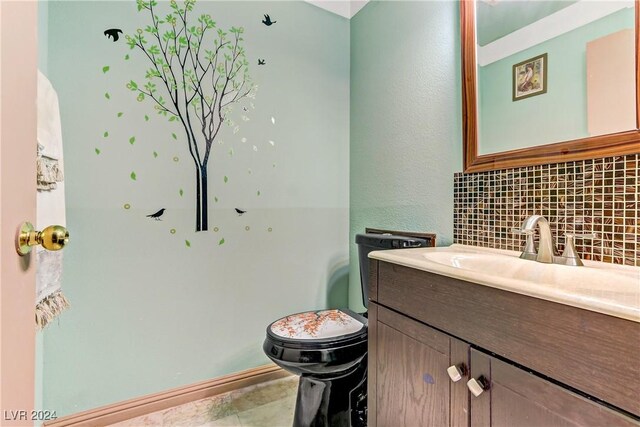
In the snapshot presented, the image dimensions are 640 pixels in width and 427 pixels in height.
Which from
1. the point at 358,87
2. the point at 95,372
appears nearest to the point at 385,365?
the point at 95,372

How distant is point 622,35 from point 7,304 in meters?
1.50

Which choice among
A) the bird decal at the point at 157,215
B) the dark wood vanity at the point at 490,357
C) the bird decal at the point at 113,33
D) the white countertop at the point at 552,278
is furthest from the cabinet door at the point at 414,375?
the bird decal at the point at 113,33

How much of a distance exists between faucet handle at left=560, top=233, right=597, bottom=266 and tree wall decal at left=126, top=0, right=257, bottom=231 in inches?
56.5

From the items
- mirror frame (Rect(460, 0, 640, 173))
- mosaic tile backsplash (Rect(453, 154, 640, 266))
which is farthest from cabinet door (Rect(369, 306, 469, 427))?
mirror frame (Rect(460, 0, 640, 173))

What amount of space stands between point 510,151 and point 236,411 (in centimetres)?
167

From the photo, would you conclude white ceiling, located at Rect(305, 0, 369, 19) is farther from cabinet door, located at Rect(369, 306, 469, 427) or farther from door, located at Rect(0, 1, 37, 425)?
cabinet door, located at Rect(369, 306, 469, 427)

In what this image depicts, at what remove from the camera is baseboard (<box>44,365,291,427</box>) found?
129 centimetres

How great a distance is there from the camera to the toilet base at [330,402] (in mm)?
1188

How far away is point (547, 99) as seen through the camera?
0.98 meters

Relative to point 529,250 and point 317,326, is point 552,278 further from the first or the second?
point 317,326

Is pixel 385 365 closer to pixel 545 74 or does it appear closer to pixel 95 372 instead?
pixel 545 74

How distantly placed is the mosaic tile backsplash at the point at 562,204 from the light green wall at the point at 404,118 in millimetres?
115

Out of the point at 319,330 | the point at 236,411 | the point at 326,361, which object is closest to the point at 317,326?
the point at 319,330

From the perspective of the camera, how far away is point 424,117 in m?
1.39
